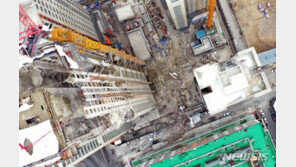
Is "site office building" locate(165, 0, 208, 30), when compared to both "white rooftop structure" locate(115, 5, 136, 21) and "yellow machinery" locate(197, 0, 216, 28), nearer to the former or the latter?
"yellow machinery" locate(197, 0, 216, 28)

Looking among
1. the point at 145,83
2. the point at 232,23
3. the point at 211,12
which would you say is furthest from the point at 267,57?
the point at 145,83

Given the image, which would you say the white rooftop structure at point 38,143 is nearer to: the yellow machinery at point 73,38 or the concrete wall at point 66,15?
the yellow machinery at point 73,38

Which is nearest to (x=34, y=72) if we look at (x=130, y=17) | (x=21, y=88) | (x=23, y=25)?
(x=21, y=88)

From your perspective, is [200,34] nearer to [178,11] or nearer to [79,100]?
[178,11]

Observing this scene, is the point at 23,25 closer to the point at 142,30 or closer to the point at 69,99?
the point at 69,99

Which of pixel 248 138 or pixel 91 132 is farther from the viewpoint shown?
pixel 248 138
